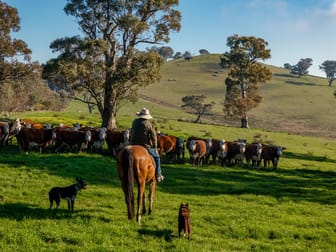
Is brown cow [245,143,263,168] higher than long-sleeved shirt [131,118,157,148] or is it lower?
lower

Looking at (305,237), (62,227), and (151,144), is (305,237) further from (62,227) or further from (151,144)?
(62,227)

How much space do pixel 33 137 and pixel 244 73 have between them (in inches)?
1656

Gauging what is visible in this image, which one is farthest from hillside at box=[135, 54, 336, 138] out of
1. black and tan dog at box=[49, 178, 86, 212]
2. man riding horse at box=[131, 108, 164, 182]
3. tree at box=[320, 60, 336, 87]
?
black and tan dog at box=[49, 178, 86, 212]

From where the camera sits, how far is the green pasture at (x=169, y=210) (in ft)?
27.9

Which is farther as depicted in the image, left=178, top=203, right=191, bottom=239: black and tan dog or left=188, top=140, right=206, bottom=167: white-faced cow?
left=188, top=140, right=206, bottom=167: white-faced cow


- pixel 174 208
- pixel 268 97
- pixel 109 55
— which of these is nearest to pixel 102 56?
pixel 109 55

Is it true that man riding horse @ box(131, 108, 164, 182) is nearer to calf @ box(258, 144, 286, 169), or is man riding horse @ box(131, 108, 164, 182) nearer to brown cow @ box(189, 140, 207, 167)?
brown cow @ box(189, 140, 207, 167)

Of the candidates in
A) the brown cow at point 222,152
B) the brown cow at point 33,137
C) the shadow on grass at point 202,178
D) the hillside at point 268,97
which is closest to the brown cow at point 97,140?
the brown cow at point 33,137

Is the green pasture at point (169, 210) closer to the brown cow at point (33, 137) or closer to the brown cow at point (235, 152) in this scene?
the brown cow at point (33, 137)

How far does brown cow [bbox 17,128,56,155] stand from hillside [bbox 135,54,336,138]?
49.8 meters

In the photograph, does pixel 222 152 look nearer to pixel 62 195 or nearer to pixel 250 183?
pixel 250 183

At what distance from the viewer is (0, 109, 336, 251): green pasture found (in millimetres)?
8516

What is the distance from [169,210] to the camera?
11.9 meters

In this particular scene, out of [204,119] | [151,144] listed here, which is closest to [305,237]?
[151,144]
